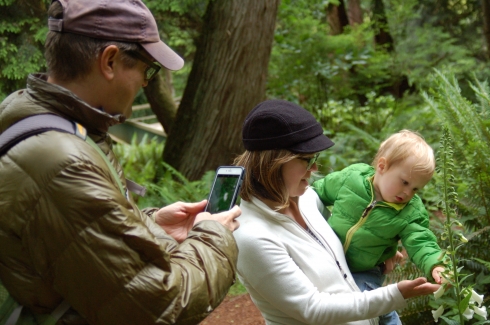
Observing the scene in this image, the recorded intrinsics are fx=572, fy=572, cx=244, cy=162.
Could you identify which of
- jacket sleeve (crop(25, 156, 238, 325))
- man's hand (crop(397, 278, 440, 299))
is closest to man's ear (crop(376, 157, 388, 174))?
man's hand (crop(397, 278, 440, 299))

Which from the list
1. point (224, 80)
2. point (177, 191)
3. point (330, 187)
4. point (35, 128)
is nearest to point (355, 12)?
point (224, 80)

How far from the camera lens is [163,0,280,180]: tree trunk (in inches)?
283

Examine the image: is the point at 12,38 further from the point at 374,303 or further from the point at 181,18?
the point at 374,303

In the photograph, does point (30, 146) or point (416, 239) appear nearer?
point (30, 146)

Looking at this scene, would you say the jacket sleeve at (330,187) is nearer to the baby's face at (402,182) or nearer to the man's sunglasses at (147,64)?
the baby's face at (402,182)

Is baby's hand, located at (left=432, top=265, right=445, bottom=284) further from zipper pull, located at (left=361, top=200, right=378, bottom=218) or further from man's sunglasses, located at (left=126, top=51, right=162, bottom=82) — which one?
man's sunglasses, located at (left=126, top=51, right=162, bottom=82)

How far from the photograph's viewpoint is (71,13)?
1.80m

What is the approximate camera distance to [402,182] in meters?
2.93

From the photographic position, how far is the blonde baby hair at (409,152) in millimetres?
2917

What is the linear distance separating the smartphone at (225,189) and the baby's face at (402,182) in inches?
37.1

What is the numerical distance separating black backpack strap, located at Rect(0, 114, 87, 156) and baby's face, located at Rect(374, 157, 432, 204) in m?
1.72

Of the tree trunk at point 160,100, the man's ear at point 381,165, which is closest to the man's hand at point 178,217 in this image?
the man's ear at point 381,165

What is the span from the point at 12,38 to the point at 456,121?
19.5 ft

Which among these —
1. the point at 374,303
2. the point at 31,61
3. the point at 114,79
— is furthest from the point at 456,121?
the point at 31,61
